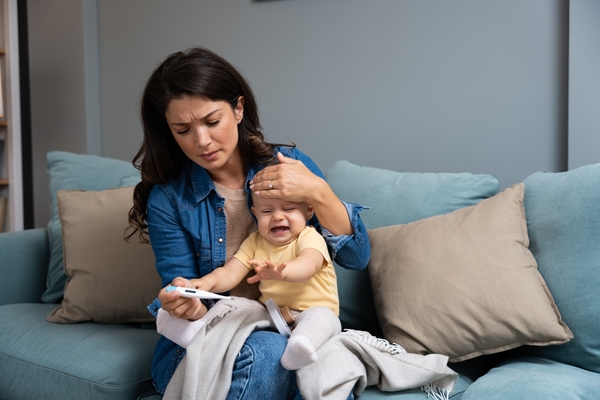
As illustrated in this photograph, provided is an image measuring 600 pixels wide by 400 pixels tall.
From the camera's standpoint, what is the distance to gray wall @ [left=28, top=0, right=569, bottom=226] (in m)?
1.90

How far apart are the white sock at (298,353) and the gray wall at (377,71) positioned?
1.16 m

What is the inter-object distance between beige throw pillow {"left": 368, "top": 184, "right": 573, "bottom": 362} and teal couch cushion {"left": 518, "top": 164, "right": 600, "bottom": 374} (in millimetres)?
40

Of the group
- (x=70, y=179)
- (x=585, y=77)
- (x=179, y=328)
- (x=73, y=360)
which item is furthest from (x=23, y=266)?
(x=585, y=77)

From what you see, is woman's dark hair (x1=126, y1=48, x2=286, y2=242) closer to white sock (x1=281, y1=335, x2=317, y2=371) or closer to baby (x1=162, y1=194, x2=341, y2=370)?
baby (x1=162, y1=194, x2=341, y2=370)

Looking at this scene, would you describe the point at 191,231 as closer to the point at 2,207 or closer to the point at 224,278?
the point at 224,278

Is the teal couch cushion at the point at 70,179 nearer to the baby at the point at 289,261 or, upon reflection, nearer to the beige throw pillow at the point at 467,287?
the baby at the point at 289,261

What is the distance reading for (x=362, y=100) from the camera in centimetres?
218

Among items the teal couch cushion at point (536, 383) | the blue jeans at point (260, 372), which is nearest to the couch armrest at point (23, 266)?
the blue jeans at point (260, 372)

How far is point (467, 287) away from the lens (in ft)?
4.50

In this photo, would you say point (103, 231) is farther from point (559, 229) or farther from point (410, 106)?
point (559, 229)

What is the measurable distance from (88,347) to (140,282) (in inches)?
11.1

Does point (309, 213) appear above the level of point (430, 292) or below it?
above

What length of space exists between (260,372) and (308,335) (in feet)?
0.40

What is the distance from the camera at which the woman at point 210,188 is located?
4.24 feet
